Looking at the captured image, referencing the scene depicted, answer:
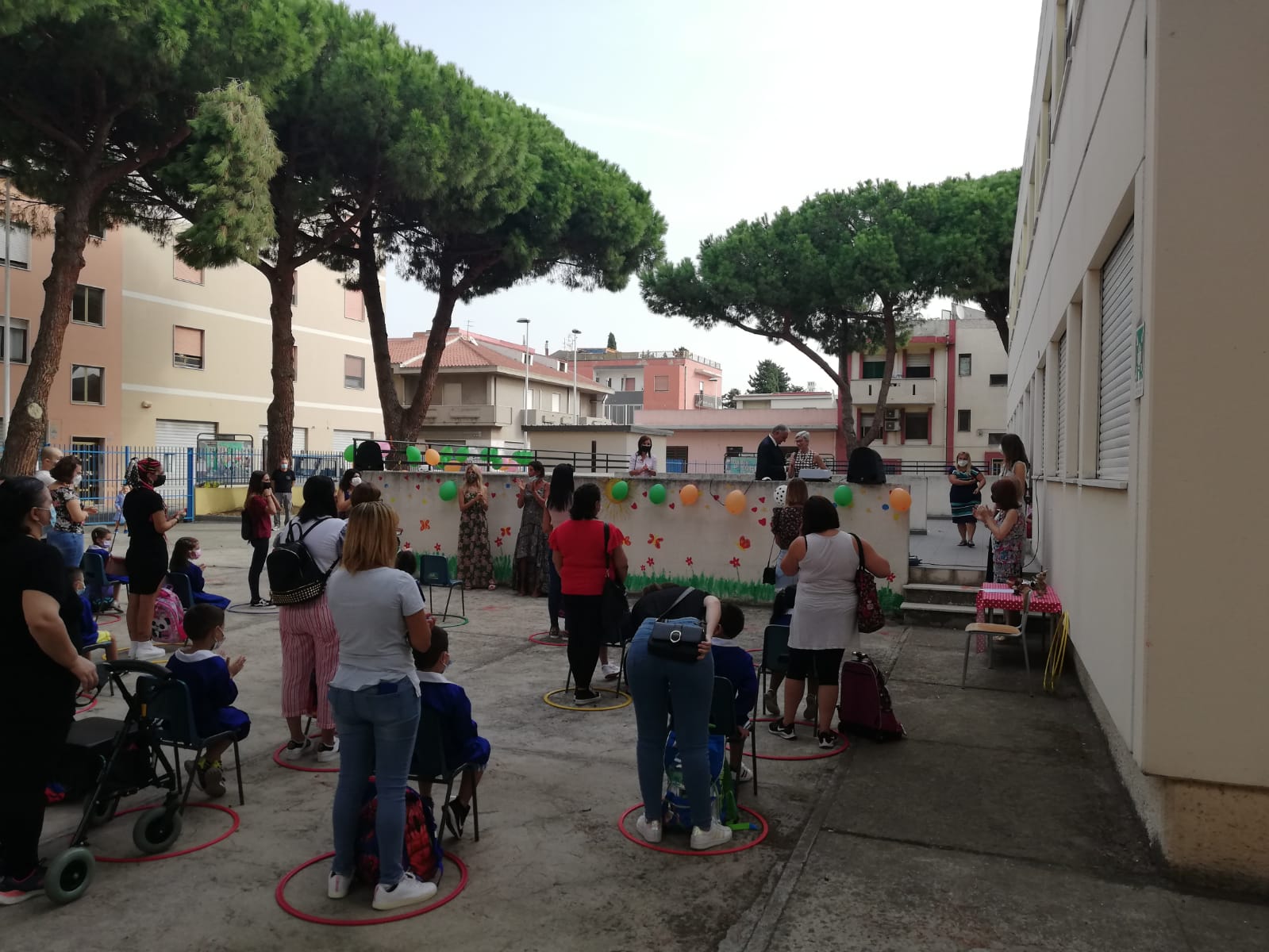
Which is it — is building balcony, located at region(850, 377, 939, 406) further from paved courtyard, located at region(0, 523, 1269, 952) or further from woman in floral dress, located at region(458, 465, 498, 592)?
paved courtyard, located at region(0, 523, 1269, 952)

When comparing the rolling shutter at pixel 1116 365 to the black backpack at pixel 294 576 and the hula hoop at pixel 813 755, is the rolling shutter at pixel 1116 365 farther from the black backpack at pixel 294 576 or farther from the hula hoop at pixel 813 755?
the black backpack at pixel 294 576

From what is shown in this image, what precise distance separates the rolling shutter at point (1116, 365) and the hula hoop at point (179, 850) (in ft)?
16.0

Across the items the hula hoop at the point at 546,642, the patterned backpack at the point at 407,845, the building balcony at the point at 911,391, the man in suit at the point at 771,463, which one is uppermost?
the building balcony at the point at 911,391

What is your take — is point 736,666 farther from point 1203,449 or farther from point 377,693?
point 1203,449

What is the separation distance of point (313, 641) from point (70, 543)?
4196 mm

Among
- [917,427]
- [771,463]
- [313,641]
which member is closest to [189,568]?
[313,641]

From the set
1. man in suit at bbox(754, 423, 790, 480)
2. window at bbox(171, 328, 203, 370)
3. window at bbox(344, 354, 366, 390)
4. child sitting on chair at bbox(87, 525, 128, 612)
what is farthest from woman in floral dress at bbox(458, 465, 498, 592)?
window at bbox(344, 354, 366, 390)

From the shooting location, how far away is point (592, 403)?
59156mm

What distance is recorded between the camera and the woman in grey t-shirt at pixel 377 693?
11.9 feet

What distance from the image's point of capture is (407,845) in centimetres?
381

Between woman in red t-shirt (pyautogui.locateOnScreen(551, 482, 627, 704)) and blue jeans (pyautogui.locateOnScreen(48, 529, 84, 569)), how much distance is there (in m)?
4.42

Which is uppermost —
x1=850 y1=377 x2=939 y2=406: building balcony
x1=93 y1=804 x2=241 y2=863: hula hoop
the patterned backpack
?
Result: x1=850 y1=377 x2=939 y2=406: building balcony

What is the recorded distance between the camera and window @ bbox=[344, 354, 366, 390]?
37562mm

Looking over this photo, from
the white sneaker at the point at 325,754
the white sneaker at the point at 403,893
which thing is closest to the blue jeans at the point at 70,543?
the white sneaker at the point at 325,754
